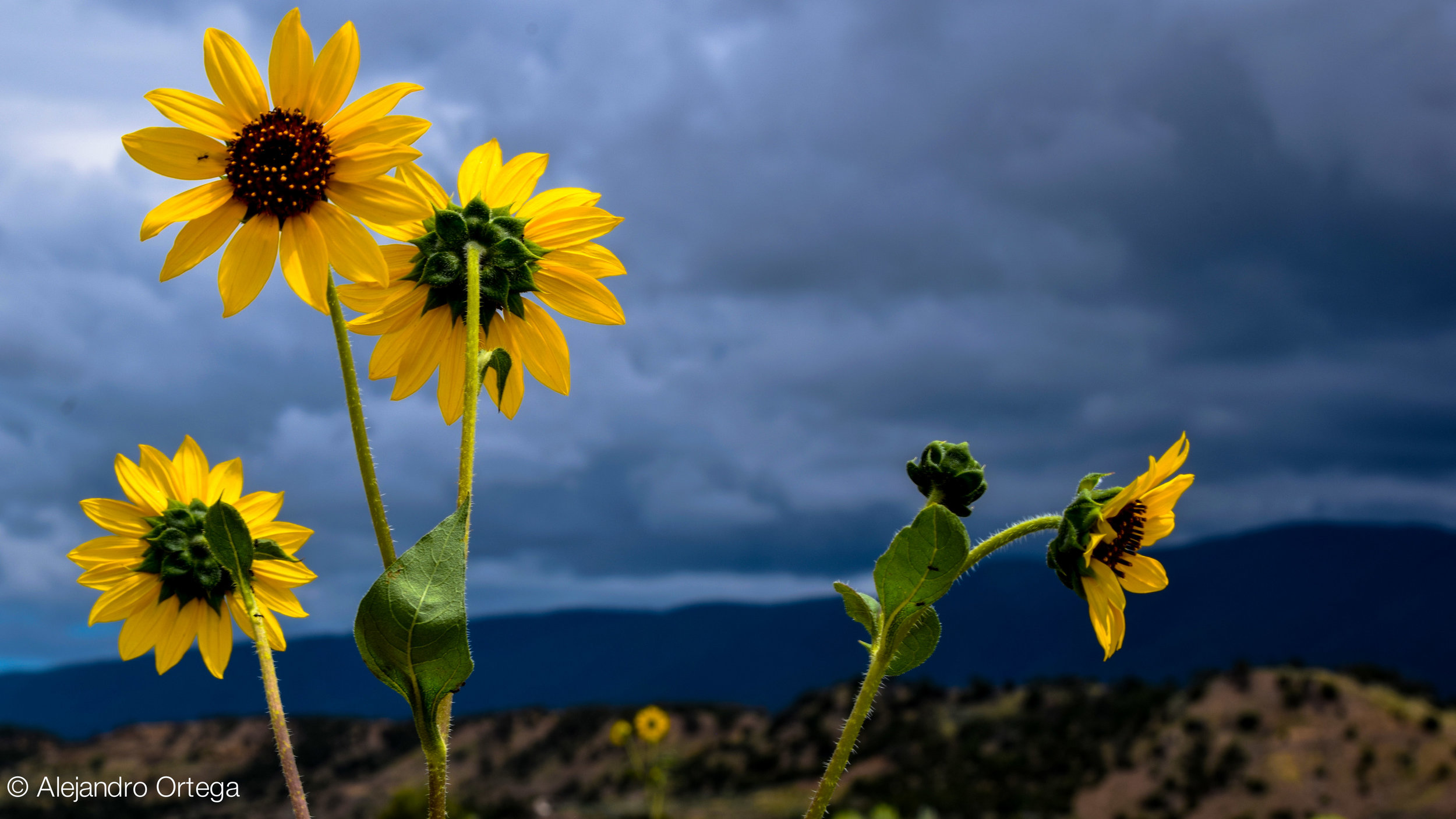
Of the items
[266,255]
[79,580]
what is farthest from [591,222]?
[79,580]

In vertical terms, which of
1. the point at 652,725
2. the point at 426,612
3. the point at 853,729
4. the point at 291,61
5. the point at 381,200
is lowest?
the point at 853,729

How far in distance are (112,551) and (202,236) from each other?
1.17 m

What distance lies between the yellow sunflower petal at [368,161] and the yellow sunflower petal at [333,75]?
0.13 metres

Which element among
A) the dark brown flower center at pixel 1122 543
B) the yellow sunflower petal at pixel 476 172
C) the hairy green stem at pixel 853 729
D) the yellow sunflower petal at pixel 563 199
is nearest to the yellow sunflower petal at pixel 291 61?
the yellow sunflower petal at pixel 476 172

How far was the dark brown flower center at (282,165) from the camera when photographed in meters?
2.35

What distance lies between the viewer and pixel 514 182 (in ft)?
8.36

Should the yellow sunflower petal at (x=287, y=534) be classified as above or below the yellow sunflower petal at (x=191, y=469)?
below

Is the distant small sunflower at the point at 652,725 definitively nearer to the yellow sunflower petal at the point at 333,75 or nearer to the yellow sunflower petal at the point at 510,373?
the yellow sunflower petal at the point at 510,373

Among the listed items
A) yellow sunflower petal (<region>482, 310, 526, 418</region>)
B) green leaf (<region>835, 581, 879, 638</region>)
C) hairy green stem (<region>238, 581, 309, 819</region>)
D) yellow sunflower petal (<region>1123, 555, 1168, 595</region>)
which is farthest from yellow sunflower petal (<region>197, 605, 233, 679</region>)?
yellow sunflower petal (<region>1123, 555, 1168, 595</region>)

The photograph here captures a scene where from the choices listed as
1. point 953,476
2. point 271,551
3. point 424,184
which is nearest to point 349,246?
point 424,184

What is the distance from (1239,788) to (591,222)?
51.3 meters

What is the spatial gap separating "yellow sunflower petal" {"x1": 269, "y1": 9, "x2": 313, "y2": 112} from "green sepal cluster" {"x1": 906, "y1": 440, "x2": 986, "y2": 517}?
1753 mm

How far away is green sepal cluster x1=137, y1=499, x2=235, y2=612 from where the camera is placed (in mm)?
2816

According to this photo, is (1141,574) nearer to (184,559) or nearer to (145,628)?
(184,559)
